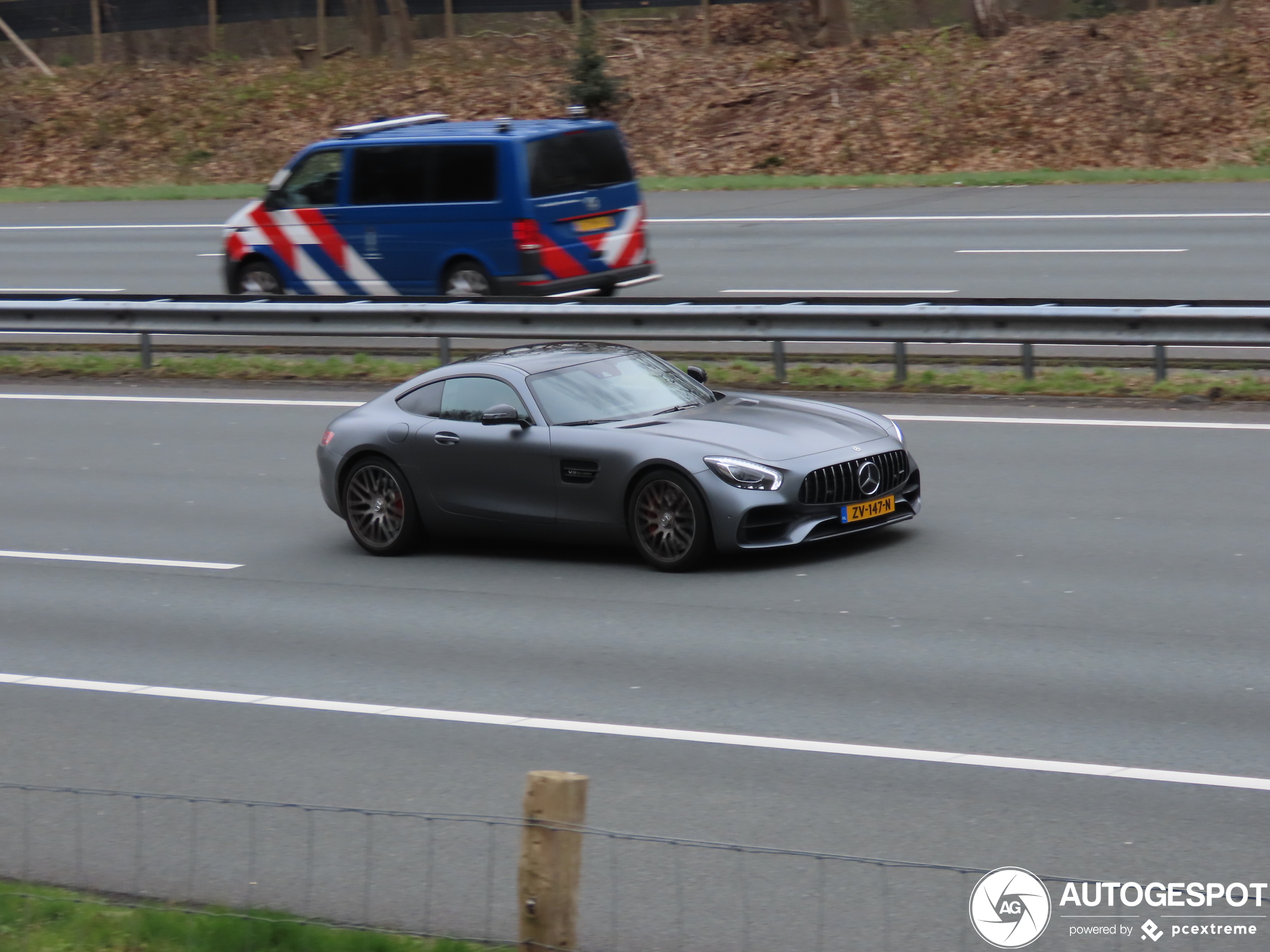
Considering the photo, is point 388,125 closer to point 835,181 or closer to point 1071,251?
point 1071,251

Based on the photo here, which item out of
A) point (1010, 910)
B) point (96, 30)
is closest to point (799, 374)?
point (1010, 910)

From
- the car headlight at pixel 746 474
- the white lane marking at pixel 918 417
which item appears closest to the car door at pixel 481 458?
the white lane marking at pixel 918 417

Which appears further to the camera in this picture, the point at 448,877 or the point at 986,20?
the point at 986,20

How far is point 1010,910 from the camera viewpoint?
18.0ft

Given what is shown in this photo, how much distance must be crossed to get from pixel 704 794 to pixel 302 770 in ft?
5.83

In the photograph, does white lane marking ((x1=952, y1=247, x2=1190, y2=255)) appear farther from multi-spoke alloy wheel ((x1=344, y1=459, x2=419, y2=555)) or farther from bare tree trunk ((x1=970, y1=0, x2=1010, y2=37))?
bare tree trunk ((x1=970, y1=0, x2=1010, y2=37))

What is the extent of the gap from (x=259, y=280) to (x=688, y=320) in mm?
6513

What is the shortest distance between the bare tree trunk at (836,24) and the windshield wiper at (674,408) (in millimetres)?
30200

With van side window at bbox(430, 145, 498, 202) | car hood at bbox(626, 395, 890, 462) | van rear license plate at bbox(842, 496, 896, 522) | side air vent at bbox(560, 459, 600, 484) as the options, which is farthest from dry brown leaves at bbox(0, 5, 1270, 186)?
side air vent at bbox(560, 459, 600, 484)

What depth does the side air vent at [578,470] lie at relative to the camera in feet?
34.9

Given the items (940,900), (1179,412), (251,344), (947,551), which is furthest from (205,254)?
(940,900)

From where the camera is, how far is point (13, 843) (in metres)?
6.85

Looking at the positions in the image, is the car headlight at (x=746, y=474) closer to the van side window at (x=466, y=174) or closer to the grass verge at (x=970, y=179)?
the van side window at (x=466, y=174)

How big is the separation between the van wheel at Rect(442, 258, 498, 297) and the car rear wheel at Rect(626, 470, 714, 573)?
8.96 metres
